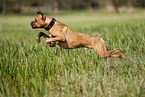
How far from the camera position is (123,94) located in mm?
1860

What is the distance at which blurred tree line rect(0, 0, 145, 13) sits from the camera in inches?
1426

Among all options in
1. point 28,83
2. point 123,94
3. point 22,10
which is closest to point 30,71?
point 28,83

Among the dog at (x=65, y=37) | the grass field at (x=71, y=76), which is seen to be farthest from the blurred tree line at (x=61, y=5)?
the dog at (x=65, y=37)

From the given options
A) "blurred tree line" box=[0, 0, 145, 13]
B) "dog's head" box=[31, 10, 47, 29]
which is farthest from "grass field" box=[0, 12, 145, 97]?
"blurred tree line" box=[0, 0, 145, 13]

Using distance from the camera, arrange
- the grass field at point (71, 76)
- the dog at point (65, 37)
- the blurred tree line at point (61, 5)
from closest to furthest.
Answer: the grass field at point (71, 76), the dog at point (65, 37), the blurred tree line at point (61, 5)

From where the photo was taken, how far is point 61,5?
45250 mm

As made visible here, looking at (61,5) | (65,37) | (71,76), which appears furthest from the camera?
(61,5)

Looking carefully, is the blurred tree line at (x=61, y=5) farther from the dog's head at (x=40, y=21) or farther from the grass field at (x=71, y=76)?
the dog's head at (x=40, y=21)

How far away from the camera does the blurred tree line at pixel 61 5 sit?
36.2m

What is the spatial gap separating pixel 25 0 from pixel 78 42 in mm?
40302

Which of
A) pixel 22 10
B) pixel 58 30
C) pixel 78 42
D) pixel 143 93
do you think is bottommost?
pixel 143 93

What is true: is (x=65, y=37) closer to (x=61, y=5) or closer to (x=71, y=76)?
(x=71, y=76)

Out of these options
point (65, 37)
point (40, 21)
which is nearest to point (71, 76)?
point (65, 37)

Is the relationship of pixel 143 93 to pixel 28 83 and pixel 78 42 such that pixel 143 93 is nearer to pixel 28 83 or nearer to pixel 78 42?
pixel 78 42
